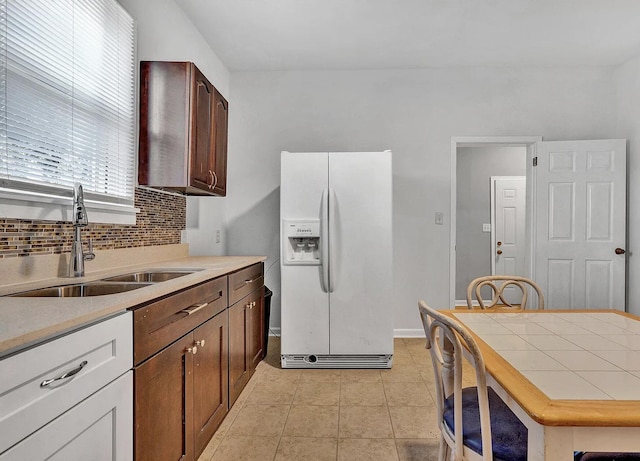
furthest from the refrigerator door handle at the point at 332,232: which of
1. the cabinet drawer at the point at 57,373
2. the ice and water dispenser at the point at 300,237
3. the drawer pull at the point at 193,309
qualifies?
the cabinet drawer at the point at 57,373

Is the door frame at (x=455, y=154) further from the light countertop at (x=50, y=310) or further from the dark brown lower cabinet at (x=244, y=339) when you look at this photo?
the light countertop at (x=50, y=310)

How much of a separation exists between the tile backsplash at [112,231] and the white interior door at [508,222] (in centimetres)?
440

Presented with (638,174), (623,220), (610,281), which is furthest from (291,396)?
(638,174)

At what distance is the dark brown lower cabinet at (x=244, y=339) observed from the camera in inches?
94.7

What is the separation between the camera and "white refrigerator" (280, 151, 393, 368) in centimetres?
315

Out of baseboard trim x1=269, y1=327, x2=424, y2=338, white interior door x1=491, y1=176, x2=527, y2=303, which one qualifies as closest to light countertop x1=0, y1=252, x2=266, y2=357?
baseboard trim x1=269, y1=327, x2=424, y2=338

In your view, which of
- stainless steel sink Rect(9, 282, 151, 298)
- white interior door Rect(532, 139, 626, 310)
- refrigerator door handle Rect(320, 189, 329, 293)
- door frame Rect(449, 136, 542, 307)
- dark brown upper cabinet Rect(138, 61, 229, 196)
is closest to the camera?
stainless steel sink Rect(9, 282, 151, 298)

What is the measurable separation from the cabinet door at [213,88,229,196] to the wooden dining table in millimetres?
2024

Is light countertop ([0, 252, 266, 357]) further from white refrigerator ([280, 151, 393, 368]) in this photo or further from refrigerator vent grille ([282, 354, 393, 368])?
refrigerator vent grille ([282, 354, 393, 368])

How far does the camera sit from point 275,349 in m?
3.71

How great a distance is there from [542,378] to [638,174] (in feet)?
12.0

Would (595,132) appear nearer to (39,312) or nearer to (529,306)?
(529,306)

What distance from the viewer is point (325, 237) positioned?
124 inches

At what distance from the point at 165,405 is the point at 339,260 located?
188 cm
